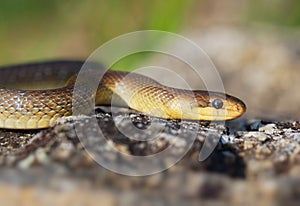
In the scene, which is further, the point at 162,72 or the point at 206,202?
the point at 162,72

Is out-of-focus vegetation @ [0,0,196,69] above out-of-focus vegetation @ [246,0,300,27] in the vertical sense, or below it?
below

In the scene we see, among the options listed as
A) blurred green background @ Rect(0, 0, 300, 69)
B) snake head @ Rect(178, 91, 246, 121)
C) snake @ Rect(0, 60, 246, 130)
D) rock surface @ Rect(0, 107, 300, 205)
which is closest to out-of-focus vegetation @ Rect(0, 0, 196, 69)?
blurred green background @ Rect(0, 0, 300, 69)

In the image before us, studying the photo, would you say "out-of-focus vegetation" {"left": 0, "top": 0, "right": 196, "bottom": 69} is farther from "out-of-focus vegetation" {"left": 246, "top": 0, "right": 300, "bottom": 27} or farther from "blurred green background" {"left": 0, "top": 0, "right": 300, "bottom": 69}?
"out-of-focus vegetation" {"left": 246, "top": 0, "right": 300, "bottom": 27}

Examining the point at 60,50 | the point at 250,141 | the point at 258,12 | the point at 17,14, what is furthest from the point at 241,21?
the point at 250,141

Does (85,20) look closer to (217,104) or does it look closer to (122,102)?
(122,102)

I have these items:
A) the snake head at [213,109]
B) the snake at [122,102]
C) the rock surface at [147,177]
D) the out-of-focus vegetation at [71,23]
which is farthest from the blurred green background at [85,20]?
the rock surface at [147,177]

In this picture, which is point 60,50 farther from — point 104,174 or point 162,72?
point 104,174
